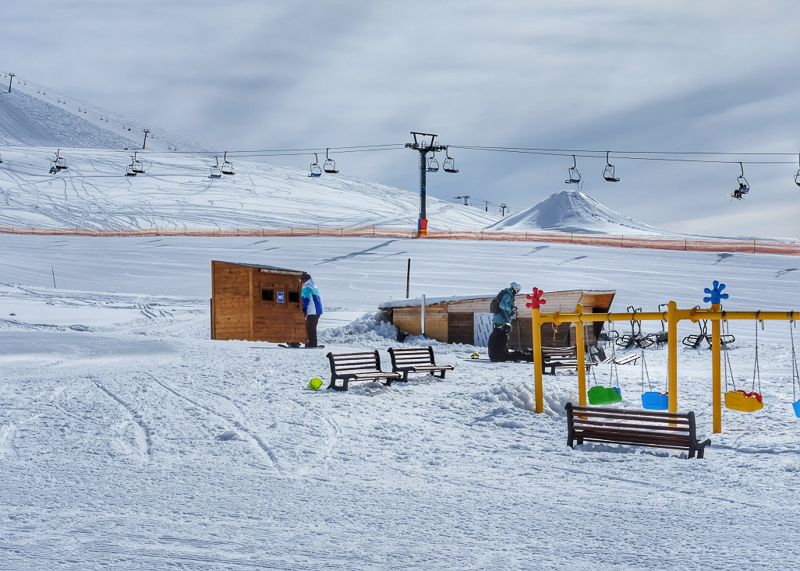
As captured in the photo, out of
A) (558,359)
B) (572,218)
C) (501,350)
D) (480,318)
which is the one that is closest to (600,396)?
(558,359)

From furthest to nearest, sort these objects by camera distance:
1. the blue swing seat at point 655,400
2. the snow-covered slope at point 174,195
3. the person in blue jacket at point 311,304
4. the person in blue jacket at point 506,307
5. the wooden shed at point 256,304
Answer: the snow-covered slope at point 174,195 < the wooden shed at point 256,304 < the person in blue jacket at point 311,304 < the person in blue jacket at point 506,307 < the blue swing seat at point 655,400

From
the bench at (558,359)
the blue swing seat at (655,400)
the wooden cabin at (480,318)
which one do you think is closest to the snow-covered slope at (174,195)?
the wooden cabin at (480,318)

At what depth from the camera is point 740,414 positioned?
10.1 m

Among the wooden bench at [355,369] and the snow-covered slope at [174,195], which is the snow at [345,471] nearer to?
the wooden bench at [355,369]

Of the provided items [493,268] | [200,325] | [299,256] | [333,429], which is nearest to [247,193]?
[299,256]

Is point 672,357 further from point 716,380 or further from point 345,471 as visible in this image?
point 345,471

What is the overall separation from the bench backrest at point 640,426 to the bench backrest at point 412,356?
5811 mm

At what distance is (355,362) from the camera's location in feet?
41.2

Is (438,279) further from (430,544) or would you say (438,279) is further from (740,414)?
(430,544)

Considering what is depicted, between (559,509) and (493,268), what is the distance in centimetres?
3098

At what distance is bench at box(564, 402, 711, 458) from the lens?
742 cm

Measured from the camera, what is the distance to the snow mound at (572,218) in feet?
284

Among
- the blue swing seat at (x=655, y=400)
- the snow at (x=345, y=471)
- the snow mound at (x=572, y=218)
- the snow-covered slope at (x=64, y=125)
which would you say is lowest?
the snow at (x=345, y=471)

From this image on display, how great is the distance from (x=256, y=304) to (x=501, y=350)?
807 centimetres
